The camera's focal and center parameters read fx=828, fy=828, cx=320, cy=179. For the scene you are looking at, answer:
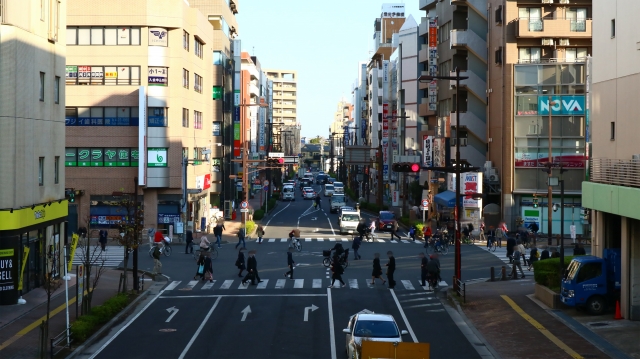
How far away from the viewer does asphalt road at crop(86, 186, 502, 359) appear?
72.5 ft

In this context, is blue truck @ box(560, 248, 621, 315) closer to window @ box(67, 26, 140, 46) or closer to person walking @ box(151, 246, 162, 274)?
person walking @ box(151, 246, 162, 274)

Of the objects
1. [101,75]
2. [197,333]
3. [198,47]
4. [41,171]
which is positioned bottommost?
[197,333]

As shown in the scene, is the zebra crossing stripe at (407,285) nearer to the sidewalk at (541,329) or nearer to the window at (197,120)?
the sidewalk at (541,329)

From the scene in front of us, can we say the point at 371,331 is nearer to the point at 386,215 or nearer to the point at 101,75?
the point at 101,75

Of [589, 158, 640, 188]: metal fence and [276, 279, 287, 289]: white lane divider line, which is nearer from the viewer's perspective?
[589, 158, 640, 188]: metal fence

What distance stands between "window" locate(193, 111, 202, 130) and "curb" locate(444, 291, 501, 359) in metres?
39.3

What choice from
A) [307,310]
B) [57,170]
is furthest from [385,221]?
[307,310]

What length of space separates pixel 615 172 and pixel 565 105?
107 ft

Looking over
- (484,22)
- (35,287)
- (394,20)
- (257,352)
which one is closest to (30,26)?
(35,287)

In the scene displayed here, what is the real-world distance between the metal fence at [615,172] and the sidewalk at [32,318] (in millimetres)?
17377

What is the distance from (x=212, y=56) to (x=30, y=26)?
148 ft

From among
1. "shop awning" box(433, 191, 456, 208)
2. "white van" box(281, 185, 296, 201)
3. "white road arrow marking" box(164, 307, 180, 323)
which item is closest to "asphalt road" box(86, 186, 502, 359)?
"white road arrow marking" box(164, 307, 180, 323)

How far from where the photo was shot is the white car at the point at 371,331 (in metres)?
19.4

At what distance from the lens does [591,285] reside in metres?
26.7
